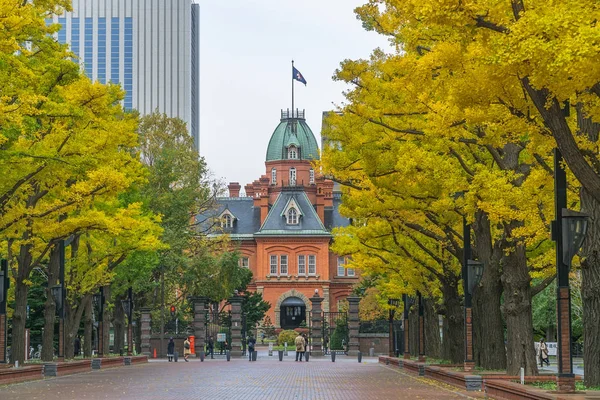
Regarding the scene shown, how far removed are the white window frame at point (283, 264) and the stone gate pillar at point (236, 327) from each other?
35.0 metres

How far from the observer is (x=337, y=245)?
40156 millimetres

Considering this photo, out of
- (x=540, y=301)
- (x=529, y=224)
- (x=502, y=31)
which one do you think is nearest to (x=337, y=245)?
(x=529, y=224)

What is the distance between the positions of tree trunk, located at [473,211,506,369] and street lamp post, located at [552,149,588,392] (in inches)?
409

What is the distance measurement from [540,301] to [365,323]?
39.3 ft

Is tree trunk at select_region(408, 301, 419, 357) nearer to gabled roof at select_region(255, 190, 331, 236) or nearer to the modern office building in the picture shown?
gabled roof at select_region(255, 190, 331, 236)

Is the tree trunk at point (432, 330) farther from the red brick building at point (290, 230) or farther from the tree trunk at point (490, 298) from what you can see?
the red brick building at point (290, 230)

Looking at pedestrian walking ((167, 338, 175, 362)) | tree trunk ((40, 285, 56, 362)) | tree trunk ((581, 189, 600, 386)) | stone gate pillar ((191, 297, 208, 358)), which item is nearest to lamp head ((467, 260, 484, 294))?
tree trunk ((581, 189, 600, 386))

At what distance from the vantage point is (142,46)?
144750mm

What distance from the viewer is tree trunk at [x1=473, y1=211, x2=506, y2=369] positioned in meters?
27.5

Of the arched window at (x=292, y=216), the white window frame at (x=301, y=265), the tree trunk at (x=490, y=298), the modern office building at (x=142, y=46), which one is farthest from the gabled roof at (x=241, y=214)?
the tree trunk at (x=490, y=298)

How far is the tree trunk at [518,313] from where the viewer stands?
2344 cm

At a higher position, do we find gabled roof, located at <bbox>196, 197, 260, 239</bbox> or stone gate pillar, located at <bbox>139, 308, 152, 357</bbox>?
gabled roof, located at <bbox>196, 197, 260, 239</bbox>

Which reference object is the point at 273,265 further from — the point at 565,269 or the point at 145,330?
the point at 565,269

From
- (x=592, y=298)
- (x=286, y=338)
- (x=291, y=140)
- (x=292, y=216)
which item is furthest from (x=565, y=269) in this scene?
(x=291, y=140)
